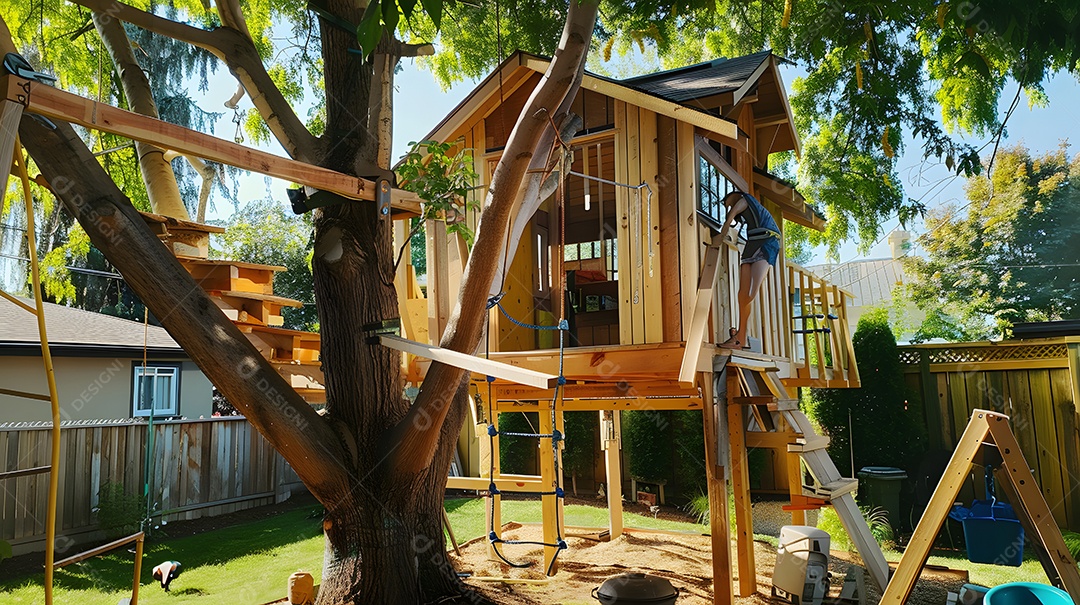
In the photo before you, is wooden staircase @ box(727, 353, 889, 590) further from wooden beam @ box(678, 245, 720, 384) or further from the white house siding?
the white house siding

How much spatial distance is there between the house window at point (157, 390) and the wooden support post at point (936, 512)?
11.7 m

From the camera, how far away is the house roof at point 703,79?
20.9 ft

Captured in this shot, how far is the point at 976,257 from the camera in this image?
17203 millimetres

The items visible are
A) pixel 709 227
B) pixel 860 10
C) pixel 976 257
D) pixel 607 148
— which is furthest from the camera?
pixel 976 257

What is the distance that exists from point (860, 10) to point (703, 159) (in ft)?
5.91

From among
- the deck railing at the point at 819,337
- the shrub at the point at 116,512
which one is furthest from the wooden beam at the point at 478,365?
the shrub at the point at 116,512

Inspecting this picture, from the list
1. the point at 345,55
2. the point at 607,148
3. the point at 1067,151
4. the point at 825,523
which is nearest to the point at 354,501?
the point at 345,55

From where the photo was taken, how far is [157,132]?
3299 mm

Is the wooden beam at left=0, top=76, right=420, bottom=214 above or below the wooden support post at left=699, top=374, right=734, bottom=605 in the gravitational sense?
above

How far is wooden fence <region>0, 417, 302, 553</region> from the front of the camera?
8.66m

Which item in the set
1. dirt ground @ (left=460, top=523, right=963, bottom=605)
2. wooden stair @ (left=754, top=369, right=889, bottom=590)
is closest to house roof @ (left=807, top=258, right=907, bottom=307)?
dirt ground @ (left=460, top=523, right=963, bottom=605)

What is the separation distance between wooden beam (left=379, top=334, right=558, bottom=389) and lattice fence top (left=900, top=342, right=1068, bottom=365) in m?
8.12

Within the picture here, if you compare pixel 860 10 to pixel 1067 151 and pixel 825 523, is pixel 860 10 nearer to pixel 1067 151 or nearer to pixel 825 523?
pixel 825 523

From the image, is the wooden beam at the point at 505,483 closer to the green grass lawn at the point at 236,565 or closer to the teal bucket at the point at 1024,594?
the green grass lawn at the point at 236,565
